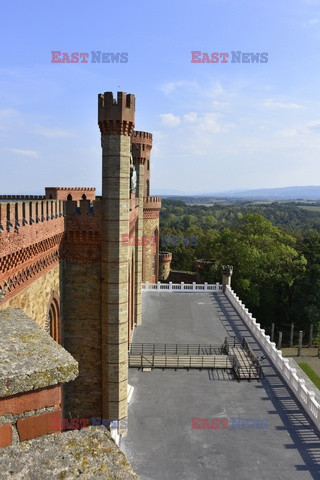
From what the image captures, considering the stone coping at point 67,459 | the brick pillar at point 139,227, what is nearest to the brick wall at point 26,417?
the stone coping at point 67,459

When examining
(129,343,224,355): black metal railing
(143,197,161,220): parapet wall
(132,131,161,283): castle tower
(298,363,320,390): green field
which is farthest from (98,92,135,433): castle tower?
(298,363,320,390): green field

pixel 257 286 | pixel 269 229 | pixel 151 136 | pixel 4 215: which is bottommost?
pixel 257 286

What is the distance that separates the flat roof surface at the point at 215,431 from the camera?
11.9m

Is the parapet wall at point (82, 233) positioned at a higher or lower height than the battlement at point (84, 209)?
lower

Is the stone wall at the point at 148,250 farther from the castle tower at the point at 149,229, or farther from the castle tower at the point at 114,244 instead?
the castle tower at the point at 114,244

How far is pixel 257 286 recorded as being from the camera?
1646 inches

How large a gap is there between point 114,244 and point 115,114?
449 centimetres

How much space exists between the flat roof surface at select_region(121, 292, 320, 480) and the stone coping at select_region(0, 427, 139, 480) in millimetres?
10216

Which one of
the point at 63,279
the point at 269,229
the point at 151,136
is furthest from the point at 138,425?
the point at 269,229

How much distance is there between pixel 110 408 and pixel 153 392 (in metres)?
2.98

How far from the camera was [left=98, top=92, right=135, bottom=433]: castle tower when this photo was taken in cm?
1312

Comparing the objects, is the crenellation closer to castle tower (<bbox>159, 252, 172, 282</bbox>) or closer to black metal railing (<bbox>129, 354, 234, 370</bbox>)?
black metal railing (<bbox>129, 354, 234, 370</bbox>)

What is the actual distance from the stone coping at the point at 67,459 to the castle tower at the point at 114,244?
10.8 m

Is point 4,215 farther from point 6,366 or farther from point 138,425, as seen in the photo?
point 138,425
